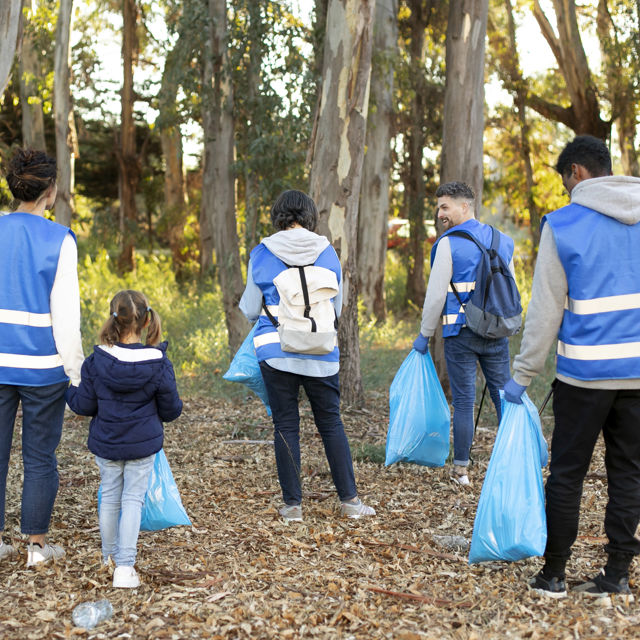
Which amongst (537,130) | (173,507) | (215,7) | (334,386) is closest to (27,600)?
(173,507)

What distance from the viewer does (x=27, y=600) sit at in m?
A: 3.54

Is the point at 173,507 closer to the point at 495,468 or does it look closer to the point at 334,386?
the point at 334,386

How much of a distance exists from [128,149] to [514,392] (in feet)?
61.0

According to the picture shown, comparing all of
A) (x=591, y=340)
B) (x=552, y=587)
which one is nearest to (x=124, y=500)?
(x=552, y=587)

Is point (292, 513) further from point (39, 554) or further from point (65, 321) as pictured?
point (65, 321)

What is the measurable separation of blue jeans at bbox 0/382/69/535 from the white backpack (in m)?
1.20

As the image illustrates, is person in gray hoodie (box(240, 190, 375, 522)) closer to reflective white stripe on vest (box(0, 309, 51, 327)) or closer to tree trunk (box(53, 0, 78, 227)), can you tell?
reflective white stripe on vest (box(0, 309, 51, 327))

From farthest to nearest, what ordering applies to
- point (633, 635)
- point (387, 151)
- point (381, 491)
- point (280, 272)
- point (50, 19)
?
point (387, 151)
point (50, 19)
point (381, 491)
point (280, 272)
point (633, 635)

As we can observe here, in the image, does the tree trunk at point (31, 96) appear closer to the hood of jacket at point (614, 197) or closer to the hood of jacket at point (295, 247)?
the hood of jacket at point (295, 247)

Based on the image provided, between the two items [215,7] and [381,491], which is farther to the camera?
[215,7]

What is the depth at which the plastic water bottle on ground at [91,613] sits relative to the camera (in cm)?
330

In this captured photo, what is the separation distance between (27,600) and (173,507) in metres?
0.83

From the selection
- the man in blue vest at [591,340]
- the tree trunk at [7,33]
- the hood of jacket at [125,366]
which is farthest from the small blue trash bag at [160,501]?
the tree trunk at [7,33]

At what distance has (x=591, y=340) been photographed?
130 inches
